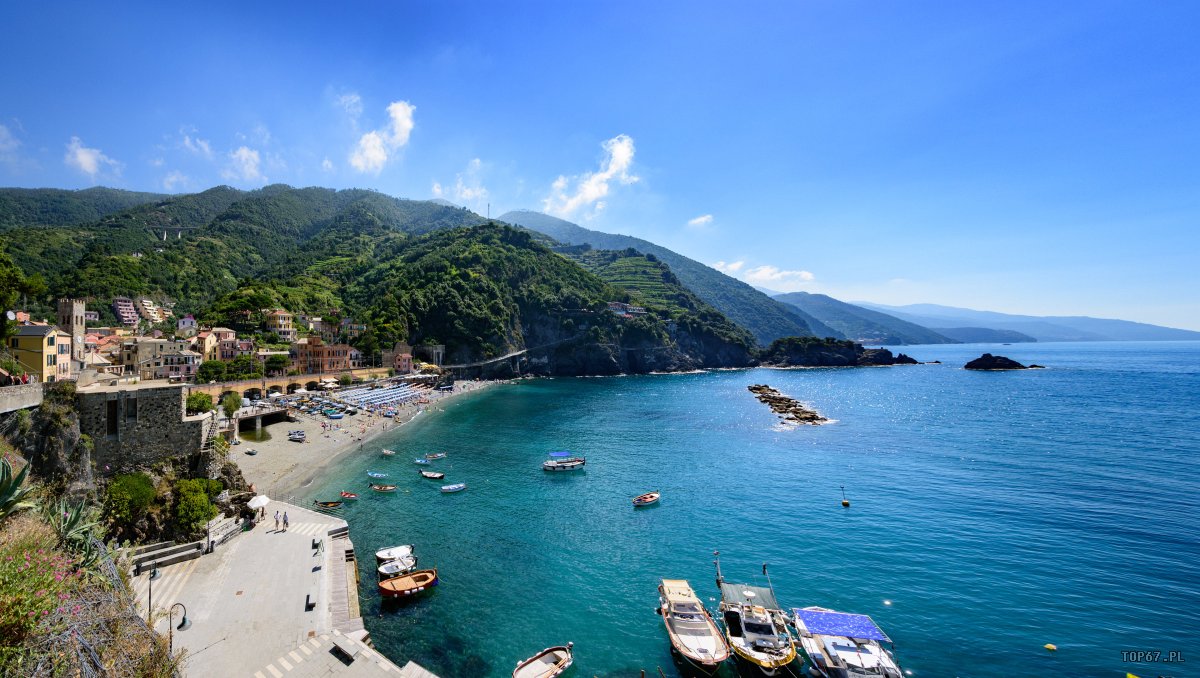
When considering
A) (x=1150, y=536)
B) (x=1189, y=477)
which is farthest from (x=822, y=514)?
(x=1189, y=477)

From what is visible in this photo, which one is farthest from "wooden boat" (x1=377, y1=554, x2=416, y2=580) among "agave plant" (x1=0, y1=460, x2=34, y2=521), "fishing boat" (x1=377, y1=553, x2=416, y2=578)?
"agave plant" (x1=0, y1=460, x2=34, y2=521)

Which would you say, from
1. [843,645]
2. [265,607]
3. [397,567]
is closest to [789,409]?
[843,645]

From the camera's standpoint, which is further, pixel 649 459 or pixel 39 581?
pixel 649 459

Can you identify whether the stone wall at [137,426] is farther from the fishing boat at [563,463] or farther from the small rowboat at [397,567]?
the fishing boat at [563,463]

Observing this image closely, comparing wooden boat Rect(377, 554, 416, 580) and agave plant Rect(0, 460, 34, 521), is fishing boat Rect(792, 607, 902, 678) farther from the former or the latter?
agave plant Rect(0, 460, 34, 521)

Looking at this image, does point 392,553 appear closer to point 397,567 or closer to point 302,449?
point 397,567

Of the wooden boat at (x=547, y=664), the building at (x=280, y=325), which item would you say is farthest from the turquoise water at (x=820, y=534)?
the building at (x=280, y=325)

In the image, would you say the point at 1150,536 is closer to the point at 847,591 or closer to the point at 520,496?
the point at 847,591
